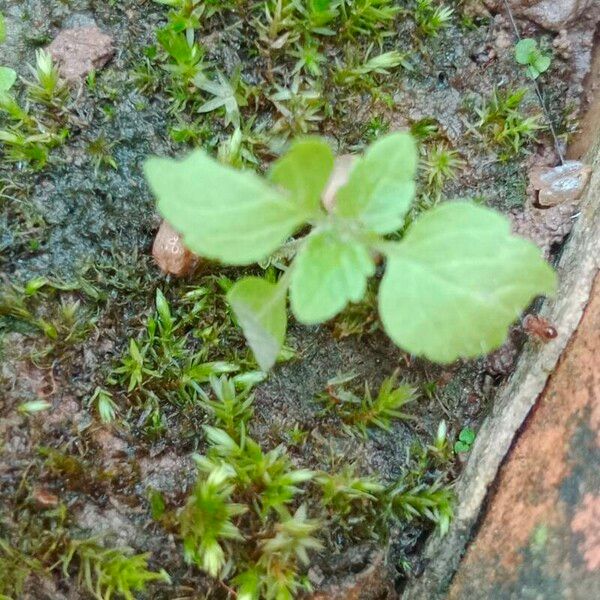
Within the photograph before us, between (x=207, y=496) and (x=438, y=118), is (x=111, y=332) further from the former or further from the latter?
(x=438, y=118)

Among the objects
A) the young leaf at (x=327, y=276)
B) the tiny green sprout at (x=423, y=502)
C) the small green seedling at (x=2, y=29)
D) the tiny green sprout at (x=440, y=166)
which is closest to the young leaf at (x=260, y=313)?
the young leaf at (x=327, y=276)

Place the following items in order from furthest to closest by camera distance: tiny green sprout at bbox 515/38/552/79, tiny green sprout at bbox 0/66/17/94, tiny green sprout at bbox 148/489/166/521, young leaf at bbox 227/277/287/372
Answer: tiny green sprout at bbox 515/38/552/79, tiny green sprout at bbox 0/66/17/94, tiny green sprout at bbox 148/489/166/521, young leaf at bbox 227/277/287/372

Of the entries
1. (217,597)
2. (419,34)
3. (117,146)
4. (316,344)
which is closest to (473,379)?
(316,344)

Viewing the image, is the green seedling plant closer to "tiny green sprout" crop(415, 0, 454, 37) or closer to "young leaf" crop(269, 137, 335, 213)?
"young leaf" crop(269, 137, 335, 213)

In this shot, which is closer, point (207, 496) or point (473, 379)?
point (207, 496)

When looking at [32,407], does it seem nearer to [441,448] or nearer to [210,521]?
[210,521]

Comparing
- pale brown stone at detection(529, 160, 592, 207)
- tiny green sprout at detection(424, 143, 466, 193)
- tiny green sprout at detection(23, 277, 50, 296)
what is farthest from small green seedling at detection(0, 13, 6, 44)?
pale brown stone at detection(529, 160, 592, 207)
